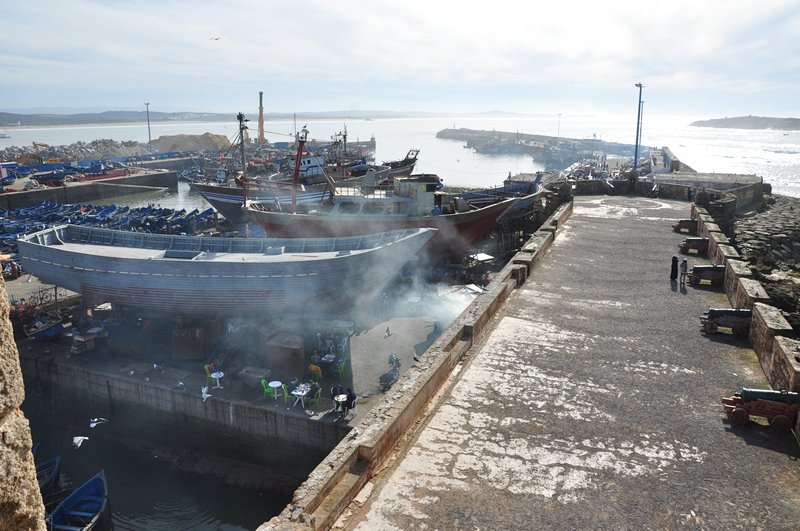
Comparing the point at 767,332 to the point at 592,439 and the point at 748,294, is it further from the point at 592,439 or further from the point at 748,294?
the point at 592,439

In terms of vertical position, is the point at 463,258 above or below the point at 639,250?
below

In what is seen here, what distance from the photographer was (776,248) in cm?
2688

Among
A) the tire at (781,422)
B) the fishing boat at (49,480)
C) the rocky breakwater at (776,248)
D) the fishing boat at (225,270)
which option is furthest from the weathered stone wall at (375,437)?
the fishing boat at (49,480)

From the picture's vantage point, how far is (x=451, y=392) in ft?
29.6

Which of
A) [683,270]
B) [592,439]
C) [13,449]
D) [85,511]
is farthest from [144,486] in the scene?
[683,270]

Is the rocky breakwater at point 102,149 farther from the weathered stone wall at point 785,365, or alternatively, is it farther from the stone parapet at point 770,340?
the weathered stone wall at point 785,365

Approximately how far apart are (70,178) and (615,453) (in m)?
64.6

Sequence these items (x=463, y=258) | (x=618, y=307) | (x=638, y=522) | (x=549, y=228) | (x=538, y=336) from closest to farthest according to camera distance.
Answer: (x=638, y=522), (x=538, y=336), (x=618, y=307), (x=549, y=228), (x=463, y=258)

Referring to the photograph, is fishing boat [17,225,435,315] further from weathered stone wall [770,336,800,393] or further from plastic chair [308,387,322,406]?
weathered stone wall [770,336,800,393]

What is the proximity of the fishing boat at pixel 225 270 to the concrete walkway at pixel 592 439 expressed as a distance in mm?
7899

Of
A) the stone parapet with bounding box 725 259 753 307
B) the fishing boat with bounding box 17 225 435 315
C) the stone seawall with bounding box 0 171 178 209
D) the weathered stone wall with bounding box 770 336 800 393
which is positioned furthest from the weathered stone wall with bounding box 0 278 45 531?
the stone seawall with bounding box 0 171 178 209

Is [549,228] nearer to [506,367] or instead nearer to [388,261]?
[388,261]

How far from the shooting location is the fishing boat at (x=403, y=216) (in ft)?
83.7

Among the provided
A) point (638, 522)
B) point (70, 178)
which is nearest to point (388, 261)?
point (638, 522)
